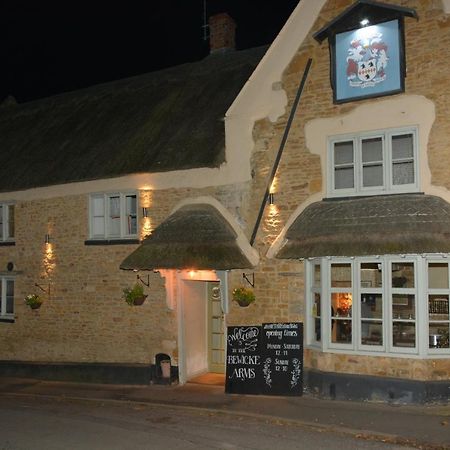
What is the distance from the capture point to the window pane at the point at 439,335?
11.0m

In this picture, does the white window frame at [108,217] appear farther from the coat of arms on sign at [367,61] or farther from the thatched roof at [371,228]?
the coat of arms on sign at [367,61]

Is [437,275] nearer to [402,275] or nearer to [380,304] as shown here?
[402,275]

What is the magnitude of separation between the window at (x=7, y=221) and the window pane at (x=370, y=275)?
1057 centimetres

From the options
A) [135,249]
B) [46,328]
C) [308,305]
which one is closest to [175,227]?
[135,249]

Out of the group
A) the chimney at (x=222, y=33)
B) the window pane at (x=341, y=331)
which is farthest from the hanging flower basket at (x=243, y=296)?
the chimney at (x=222, y=33)

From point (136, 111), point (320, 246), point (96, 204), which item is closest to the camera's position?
point (320, 246)

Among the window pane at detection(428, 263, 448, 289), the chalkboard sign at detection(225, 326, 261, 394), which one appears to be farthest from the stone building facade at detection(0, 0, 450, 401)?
the chalkboard sign at detection(225, 326, 261, 394)

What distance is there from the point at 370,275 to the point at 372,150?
2528mm

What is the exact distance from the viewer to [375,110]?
11586 millimetres

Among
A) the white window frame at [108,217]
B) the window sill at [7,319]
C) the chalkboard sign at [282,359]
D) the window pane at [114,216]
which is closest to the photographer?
the chalkboard sign at [282,359]

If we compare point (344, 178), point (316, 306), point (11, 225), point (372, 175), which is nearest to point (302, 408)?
point (316, 306)

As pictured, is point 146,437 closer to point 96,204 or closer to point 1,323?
point 96,204

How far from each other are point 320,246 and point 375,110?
2.98 metres

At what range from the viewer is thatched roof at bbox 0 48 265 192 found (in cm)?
1446
